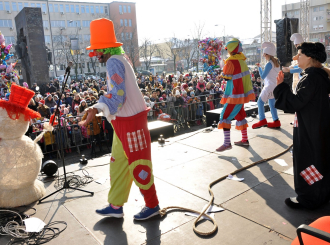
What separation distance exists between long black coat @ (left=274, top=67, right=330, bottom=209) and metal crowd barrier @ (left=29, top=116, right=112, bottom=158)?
6.36 m

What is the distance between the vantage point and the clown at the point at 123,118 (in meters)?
2.99

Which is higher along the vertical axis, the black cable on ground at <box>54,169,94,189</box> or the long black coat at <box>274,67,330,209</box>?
the long black coat at <box>274,67,330,209</box>

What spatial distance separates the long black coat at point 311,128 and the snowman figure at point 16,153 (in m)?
3.22

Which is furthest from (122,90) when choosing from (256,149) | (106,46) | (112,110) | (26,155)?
(256,149)

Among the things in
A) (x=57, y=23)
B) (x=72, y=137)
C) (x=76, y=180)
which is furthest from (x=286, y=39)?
(x=57, y=23)

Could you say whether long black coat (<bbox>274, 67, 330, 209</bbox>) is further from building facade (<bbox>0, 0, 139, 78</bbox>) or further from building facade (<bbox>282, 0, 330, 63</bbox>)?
building facade (<bbox>282, 0, 330, 63</bbox>)

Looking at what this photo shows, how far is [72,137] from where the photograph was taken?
359 inches

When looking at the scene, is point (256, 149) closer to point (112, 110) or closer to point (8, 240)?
point (112, 110)

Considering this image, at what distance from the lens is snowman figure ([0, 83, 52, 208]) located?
375 cm

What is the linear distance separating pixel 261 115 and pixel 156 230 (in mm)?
4752

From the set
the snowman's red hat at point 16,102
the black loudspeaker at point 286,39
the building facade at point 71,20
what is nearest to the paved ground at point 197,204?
the snowman's red hat at point 16,102

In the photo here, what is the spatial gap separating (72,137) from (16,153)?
212 inches

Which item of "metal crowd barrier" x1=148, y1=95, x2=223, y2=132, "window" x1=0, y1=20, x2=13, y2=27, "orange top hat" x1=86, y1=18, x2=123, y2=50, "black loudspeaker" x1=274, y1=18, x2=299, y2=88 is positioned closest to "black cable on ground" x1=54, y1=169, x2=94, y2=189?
"orange top hat" x1=86, y1=18, x2=123, y2=50

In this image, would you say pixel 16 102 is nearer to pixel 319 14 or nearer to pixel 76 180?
pixel 76 180
